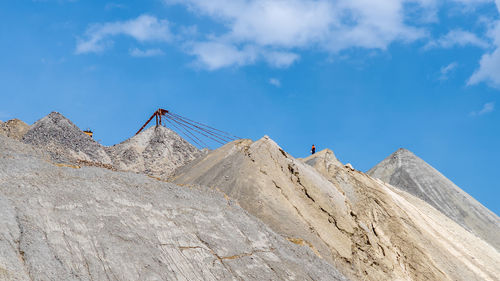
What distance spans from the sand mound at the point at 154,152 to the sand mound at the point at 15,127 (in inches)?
207

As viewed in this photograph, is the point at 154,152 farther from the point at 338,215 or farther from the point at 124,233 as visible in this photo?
the point at 124,233

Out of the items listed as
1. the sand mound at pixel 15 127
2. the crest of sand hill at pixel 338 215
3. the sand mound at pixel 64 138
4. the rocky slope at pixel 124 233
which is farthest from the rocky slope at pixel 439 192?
the sand mound at pixel 15 127

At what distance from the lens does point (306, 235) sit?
12.4 metres

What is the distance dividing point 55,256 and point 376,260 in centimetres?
879

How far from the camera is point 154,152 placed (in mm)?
33156

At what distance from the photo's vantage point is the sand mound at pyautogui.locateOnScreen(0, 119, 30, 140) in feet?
98.7

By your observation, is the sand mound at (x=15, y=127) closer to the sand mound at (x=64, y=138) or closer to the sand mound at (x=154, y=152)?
the sand mound at (x=64, y=138)

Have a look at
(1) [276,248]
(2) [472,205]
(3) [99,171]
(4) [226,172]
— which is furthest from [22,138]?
(2) [472,205]

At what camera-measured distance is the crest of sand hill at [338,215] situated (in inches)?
505

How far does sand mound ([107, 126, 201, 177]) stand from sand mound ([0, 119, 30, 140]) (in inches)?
207

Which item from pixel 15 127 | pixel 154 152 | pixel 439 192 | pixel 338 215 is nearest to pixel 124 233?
pixel 338 215

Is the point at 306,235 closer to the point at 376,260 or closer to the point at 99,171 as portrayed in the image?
the point at 376,260

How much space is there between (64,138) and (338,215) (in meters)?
19.2

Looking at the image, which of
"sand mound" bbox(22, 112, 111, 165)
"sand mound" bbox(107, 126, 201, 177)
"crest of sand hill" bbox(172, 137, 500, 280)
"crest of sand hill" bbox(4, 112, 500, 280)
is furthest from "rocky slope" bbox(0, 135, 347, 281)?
"sand mound" bbox(107, 126, 201, 177)
